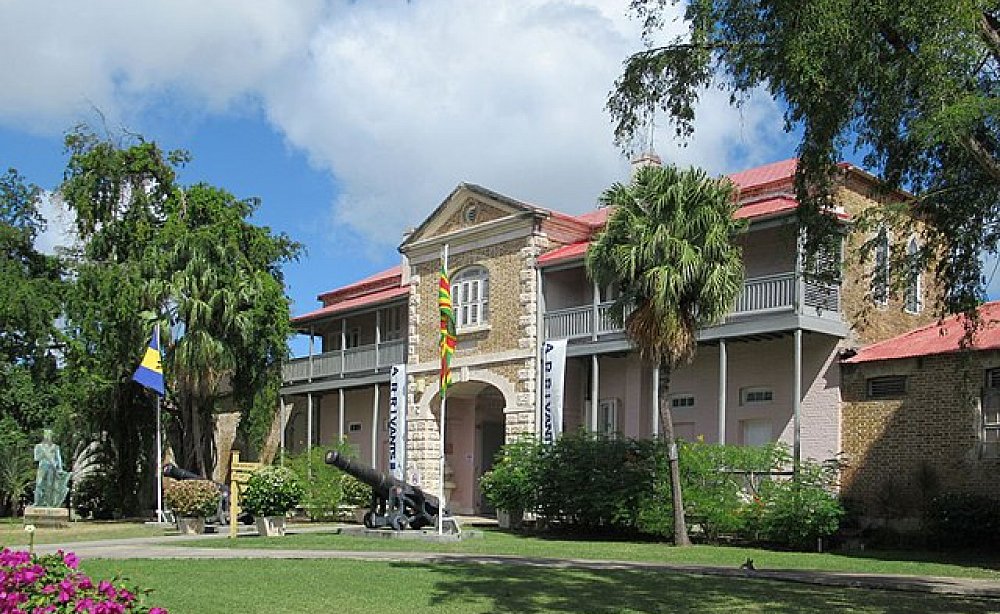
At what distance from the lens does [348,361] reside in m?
36.7

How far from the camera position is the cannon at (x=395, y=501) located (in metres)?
22.3

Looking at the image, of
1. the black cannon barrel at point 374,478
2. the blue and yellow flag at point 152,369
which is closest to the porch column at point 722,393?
the black cannon barrel at point 374,478

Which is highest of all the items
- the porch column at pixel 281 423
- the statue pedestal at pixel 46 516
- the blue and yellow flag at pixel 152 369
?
the blue and yellow flag at pixel 152 369

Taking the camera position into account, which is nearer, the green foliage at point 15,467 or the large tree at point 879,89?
the large tree at point 879,89

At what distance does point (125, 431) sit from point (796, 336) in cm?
1995

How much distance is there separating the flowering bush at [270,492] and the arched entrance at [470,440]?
1205 cm

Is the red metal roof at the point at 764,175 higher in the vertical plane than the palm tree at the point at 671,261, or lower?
higher

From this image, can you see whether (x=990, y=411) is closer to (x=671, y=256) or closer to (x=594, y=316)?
(x=671, y=256)

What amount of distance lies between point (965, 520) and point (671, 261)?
23.0 feet

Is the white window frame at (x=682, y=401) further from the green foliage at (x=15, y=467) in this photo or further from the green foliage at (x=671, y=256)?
the green foliage at (x=15, y=467)

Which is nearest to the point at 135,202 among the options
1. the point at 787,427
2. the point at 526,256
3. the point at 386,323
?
the point at 386,323

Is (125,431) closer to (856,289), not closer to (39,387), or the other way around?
(39,387)

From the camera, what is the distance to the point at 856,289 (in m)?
25.1

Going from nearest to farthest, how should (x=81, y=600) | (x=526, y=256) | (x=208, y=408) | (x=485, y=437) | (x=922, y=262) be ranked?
1. (x=81, y=600)
2. (x=922, y=262)
3. (x=526, y=256)
4. (x=208, y=408)
5. (x=485, y=437)
